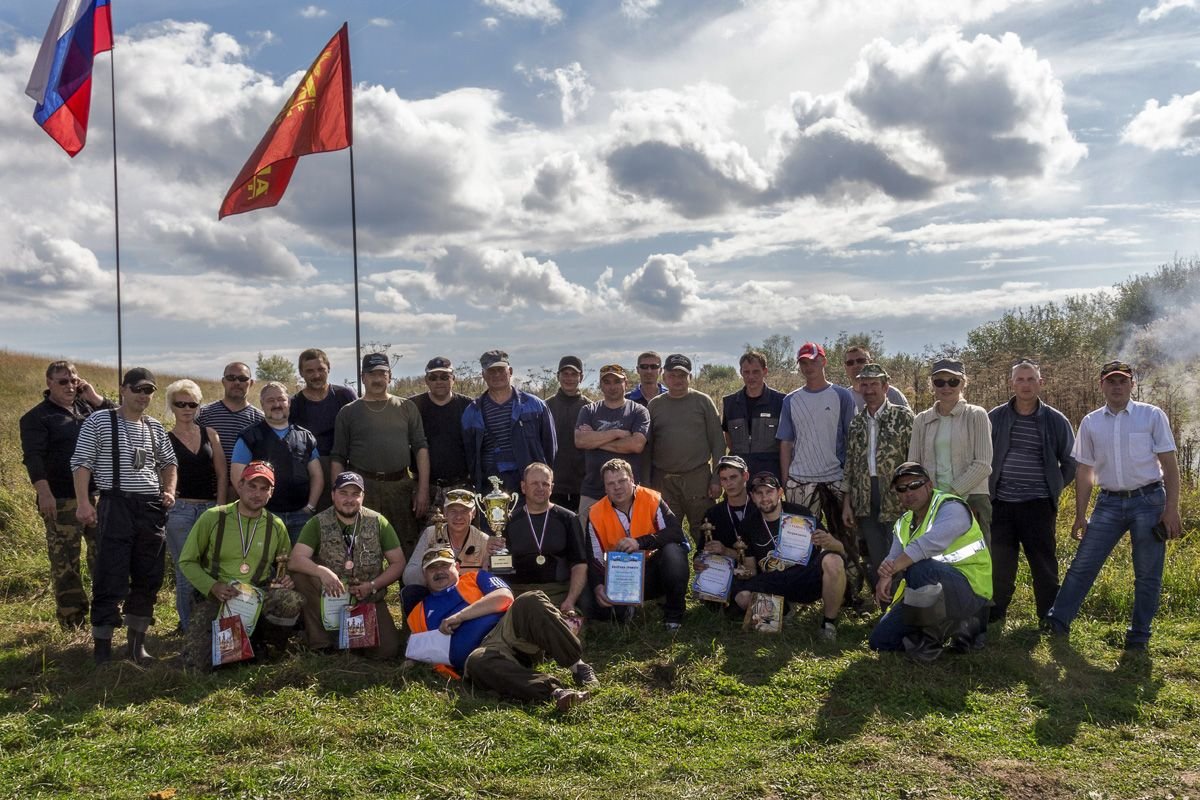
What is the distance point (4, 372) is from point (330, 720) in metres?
29.1

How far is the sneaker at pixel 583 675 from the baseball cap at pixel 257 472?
259 centimetres

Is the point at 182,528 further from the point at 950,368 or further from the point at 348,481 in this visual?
the point at 950,368

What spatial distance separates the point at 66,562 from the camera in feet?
25.6

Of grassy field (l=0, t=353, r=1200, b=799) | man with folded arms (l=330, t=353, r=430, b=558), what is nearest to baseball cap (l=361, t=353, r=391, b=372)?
man with folded arms (l=330, t=353, r=430, b=558)

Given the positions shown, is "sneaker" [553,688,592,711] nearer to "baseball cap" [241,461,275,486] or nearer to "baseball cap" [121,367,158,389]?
"baseball cap" [241,461,275,486]

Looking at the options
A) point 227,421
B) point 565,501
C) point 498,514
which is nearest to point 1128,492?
point 565,501

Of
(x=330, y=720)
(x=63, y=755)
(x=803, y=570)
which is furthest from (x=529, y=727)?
(x=803, y=570)

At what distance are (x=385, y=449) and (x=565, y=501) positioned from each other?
1781mm

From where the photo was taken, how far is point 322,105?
10.1 meters

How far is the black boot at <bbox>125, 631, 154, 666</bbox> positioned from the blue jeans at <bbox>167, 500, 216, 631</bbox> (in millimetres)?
513

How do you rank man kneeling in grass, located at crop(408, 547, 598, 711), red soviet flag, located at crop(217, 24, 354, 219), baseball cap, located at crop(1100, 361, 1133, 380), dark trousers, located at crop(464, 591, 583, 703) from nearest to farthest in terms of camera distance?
man kneeling in grass, located at crop(408, 547, 598, 711) → dark trousers, located at crop(464, 591, 583, 703) → baseball cap, located at crop(1100, 361, 1133, 380) → red soviet flag, located at crop(217, 24, 354, 219)

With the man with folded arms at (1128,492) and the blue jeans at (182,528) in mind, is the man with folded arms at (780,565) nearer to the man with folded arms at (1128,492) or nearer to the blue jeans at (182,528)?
the man with folded arms at (1128,492)

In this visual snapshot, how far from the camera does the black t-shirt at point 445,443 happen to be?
8.02 m

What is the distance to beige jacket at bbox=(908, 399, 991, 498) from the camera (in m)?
7.14
